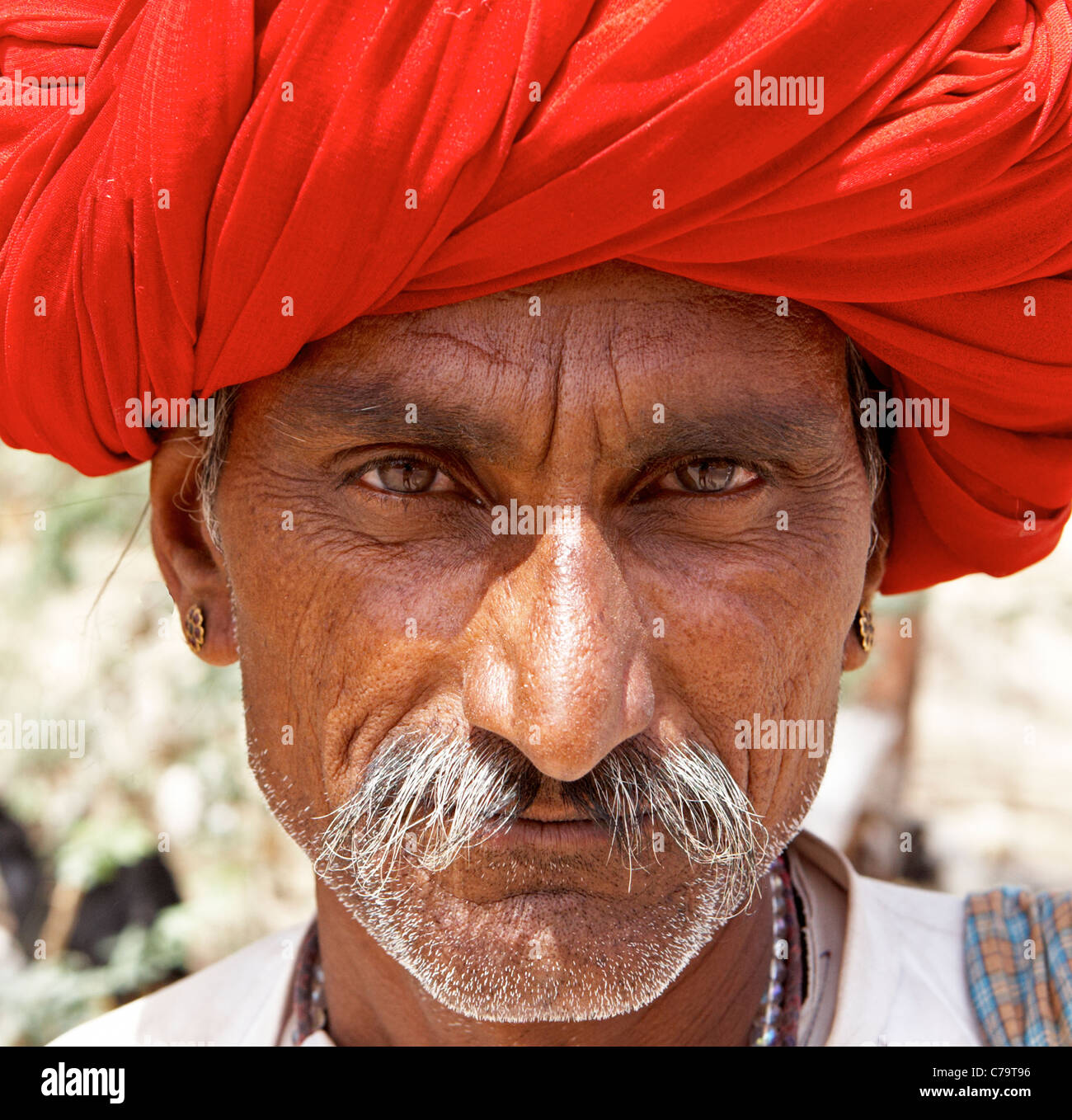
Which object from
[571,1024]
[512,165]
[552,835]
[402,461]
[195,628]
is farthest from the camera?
[195,628]

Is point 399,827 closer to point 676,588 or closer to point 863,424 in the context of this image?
point 676,588

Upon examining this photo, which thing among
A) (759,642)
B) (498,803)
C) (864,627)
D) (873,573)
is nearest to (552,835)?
(498,803)

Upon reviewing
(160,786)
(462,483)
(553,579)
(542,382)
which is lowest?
(160,786)

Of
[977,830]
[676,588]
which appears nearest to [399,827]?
[676,588]

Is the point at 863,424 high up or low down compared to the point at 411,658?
up

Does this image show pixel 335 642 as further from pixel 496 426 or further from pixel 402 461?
pixel 496 426

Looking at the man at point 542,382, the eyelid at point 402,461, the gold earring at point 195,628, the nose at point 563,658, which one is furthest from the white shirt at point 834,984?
the eyelid at point 402,461

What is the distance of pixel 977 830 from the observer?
16.0ft

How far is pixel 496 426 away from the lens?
5.93 feet

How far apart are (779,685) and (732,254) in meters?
0.65

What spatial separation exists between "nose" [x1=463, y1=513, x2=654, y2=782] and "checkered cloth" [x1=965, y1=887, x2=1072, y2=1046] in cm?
98

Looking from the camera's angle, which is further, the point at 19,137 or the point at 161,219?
the point at 19,137

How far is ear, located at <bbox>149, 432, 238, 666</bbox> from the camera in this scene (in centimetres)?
221

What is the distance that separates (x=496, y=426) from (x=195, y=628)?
0.76 m
